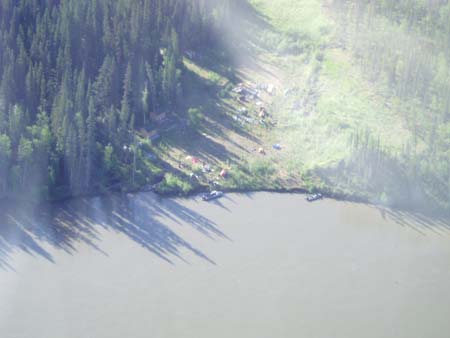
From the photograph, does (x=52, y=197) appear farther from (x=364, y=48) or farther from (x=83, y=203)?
(x=364, y=48)

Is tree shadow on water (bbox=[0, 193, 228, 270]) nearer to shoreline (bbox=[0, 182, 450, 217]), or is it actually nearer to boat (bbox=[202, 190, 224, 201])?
shoreline (bbox=[0, 182, 450, 217])

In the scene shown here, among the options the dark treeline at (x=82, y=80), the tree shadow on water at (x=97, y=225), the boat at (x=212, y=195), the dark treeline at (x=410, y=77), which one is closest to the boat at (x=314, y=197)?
the dark treeline at (x=410, y=77)

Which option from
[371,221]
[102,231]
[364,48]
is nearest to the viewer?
[102,231]

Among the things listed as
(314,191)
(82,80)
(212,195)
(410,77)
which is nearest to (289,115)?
(314,191)

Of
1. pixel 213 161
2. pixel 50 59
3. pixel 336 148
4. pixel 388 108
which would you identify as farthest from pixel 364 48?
pixel 50 59

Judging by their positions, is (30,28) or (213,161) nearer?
(213,161)

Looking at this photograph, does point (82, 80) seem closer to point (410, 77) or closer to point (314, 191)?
point (314, 191)
